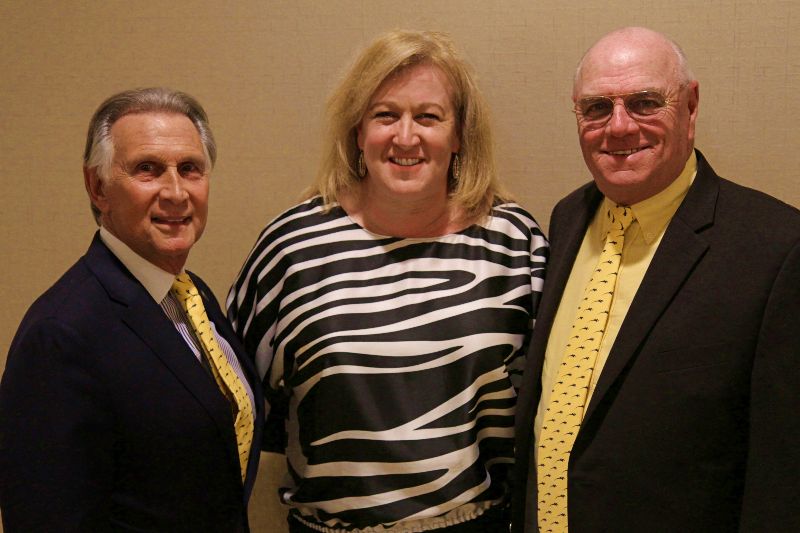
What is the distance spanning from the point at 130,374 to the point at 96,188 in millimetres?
385

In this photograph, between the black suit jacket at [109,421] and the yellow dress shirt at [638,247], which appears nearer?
the black suit jacket at [109,421]

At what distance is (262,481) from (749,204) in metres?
1.63

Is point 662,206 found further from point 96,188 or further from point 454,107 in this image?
point 96,188

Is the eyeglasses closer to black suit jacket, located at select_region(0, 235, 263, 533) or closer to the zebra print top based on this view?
the zebra print top

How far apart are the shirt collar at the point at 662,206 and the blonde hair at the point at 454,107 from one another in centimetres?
49

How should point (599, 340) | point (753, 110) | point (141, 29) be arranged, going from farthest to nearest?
point (141, 29) < point (753, 110) < point (599, 340)

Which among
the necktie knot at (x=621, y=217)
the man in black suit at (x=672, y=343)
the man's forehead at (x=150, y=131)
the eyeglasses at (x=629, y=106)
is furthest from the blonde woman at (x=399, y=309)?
the man's forehead at (x=150, y=131)

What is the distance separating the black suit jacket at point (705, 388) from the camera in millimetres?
1574

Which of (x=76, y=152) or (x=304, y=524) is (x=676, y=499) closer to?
(x=304, y=524)

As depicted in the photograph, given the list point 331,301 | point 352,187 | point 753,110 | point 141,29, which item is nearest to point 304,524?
point 331,301

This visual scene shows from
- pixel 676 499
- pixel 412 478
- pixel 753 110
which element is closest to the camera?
pixel 676 499

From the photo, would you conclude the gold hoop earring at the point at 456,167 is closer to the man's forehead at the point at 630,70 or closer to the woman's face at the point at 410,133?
the woman's face at the point at 410,133

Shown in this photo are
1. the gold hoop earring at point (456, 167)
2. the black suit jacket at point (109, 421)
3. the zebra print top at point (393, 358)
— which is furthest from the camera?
the gold hoop earring at point (456, 167)

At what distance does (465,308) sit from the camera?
2.05m
